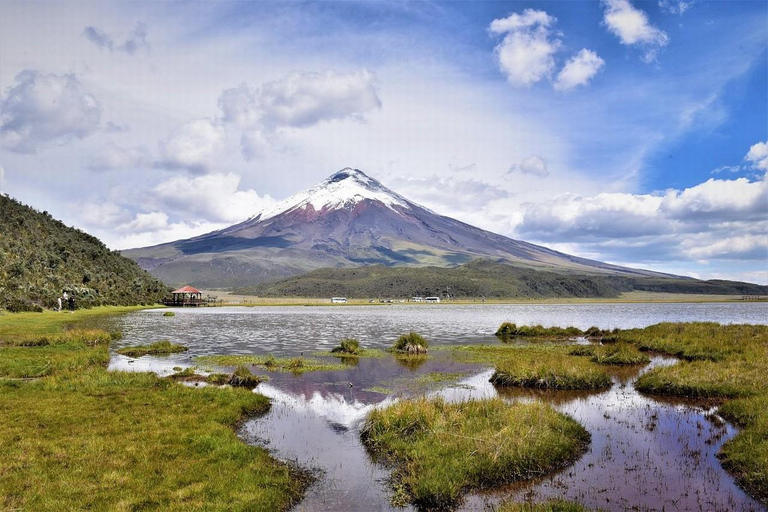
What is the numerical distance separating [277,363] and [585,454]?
24.0m

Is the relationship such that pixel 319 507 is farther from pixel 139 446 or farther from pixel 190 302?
pixel 190 302

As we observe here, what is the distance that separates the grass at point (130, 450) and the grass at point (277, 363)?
33.1 ft

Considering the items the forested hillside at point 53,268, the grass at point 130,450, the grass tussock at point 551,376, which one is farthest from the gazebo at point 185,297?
the grass tussock at point 551,376

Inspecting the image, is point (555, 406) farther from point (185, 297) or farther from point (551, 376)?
point (185, 297)

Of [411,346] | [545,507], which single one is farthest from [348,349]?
[545,507]

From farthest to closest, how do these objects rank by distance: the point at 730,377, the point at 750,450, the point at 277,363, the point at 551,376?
the point at 277,363, the point at 551,376, the point at 730,377, the point at 750,450

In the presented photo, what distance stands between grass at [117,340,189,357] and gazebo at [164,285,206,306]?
4155 inches

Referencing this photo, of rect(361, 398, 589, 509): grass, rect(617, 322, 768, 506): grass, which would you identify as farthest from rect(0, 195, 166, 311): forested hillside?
rect(617, 322, 768, 506): grass

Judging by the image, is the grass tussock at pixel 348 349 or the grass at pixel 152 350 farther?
the grass tussock at pixel 348 349

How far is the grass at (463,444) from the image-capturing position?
13.3 meters

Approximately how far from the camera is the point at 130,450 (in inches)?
575

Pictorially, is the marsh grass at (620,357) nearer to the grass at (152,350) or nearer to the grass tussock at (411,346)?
the grass tussock at (411,346)

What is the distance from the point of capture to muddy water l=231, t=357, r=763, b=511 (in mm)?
12836

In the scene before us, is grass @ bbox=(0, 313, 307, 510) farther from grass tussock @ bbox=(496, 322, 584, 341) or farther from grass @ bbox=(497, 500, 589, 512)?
grass tussock @ bbox=(496, 322, 584, 341)
